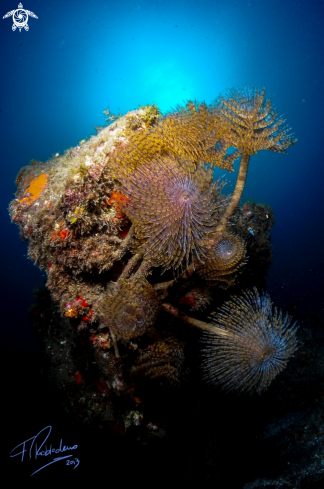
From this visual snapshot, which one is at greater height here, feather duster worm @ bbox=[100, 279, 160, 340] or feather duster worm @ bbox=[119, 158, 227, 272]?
feather duster worm @ bbox=[119, 158, 227, 272]

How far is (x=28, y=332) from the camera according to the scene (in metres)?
28.2

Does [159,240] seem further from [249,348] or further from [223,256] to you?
[249,348]

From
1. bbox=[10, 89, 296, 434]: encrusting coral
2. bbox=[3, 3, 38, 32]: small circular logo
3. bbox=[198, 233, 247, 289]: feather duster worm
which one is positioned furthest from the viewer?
bbox=[3, 3, 38, 32]: small circular logo

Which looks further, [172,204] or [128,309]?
[128,309]

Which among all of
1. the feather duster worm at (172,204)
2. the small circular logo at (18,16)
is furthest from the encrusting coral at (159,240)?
the small circular logo at (18,16)

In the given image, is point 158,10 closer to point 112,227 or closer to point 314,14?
point 314,14

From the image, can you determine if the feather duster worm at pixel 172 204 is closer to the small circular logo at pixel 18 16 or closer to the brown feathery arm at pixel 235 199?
the brown feathery arm at pixel 235 199

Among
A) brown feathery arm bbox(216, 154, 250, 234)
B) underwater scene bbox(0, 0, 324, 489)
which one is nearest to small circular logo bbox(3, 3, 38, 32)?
underwater scene bbox(0, 0, 324, 489)

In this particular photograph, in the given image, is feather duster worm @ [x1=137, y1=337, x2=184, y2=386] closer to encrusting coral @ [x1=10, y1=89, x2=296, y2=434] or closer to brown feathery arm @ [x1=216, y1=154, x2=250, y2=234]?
encrusting coral @ [x1=10, y1=89, x2=296, y2=434]

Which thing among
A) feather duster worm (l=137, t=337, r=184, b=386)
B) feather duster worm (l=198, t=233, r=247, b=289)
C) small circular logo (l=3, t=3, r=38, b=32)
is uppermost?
small circular logo (l=3, t=3, r=38, b=32)

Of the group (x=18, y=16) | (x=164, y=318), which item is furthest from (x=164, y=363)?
(x=18, y=16)

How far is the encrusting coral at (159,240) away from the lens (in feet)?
8.38

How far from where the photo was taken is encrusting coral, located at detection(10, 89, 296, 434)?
2.55 meters

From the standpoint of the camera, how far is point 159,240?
8.38ft
